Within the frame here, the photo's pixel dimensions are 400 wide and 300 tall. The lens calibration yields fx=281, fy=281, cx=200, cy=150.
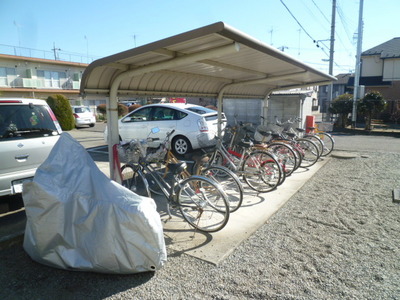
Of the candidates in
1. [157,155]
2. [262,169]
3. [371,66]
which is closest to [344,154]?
[262,169]

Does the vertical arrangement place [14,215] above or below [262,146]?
below

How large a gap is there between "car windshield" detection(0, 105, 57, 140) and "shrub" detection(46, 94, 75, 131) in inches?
559

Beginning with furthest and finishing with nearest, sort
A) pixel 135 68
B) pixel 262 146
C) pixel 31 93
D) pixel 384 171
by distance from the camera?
pixel 31 93 < pixel 384 171 < pixel 262 146 < pixel 135 68

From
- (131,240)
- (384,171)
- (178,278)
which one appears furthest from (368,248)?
(384,171)

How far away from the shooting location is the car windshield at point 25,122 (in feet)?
12.6

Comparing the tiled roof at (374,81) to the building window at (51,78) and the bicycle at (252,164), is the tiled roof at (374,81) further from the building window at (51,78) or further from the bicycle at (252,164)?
the building window at (51,78)

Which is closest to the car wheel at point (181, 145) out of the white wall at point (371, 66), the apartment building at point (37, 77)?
the apartment building at point (37, 77)

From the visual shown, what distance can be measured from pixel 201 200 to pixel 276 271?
1.19 metres

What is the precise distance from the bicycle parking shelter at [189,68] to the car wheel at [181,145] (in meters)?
1.42

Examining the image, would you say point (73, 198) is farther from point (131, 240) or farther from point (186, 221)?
point (186, 221)

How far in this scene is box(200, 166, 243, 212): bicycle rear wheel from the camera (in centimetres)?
387

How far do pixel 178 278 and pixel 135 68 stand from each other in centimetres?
283

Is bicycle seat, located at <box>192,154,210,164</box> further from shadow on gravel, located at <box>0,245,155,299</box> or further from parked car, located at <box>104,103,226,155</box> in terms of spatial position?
parked car, located at <box>104,103,226,155</box>

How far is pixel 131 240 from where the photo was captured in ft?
8.18
